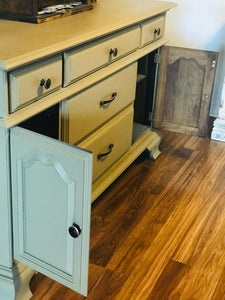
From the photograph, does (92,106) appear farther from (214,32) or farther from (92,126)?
(214,32)

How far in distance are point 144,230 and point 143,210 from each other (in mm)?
158

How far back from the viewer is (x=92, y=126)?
1.75m

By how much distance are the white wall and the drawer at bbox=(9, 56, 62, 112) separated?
1.67 meters

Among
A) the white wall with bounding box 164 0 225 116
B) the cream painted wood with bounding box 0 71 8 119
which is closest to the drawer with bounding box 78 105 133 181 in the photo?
the cream painted wood with bounding box 0 71 8 119

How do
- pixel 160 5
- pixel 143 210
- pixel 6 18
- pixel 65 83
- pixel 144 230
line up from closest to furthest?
pixel 65 83, pixel 6 18, pixel 144 230, pixel 143 210, pixel 160 5

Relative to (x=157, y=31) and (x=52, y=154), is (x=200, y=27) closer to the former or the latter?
(x=157, y=31)

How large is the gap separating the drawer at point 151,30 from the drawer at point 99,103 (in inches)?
5.5

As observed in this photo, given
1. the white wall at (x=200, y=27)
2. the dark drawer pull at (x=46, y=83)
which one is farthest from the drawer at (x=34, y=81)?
the white wall at (x=200, y=27)

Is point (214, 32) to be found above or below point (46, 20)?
below

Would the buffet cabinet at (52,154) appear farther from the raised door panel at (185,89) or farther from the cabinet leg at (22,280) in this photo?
the raised door panel at (185,89)

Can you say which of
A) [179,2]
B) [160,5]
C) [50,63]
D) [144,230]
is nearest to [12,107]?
[50,63]

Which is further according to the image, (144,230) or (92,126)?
(144,230)

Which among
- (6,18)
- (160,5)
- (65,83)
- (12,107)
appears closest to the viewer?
(12,107)

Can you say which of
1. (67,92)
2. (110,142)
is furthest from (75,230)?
(110,142)
